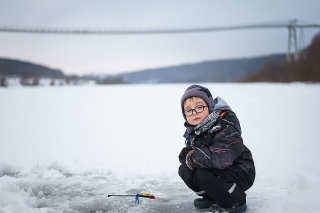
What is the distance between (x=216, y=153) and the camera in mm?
2080

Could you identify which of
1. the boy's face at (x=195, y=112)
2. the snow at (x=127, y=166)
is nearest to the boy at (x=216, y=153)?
the boy's face at (x=195, y=112)

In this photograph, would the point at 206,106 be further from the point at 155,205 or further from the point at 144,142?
the point at 144,142

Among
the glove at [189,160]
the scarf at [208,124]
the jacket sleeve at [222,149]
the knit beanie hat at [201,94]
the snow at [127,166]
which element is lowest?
the snow at [127,166]

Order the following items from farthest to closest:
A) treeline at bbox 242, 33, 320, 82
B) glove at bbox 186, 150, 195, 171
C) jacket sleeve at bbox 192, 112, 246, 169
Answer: treeline at bbox 242, 33, 320, 82 → glove at bbox 186, 150, 195, 171 → jacket sleeve at bbox 192, 112, 246, 169

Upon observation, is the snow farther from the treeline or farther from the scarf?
the treeline

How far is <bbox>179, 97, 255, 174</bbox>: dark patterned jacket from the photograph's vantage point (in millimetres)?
2080

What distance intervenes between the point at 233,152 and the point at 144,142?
3.61 m

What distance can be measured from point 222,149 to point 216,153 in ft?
0.17

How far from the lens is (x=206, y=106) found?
7.45ft

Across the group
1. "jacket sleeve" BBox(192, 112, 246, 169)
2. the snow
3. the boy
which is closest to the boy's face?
the boy

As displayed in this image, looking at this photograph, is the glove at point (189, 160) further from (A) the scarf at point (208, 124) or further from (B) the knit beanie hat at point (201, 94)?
(B) the knit beanie hat at point (201, 94)

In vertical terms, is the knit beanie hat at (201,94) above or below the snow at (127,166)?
above

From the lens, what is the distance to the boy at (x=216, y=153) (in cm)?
210

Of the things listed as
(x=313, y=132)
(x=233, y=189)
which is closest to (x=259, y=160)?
(x=233, y=189)
